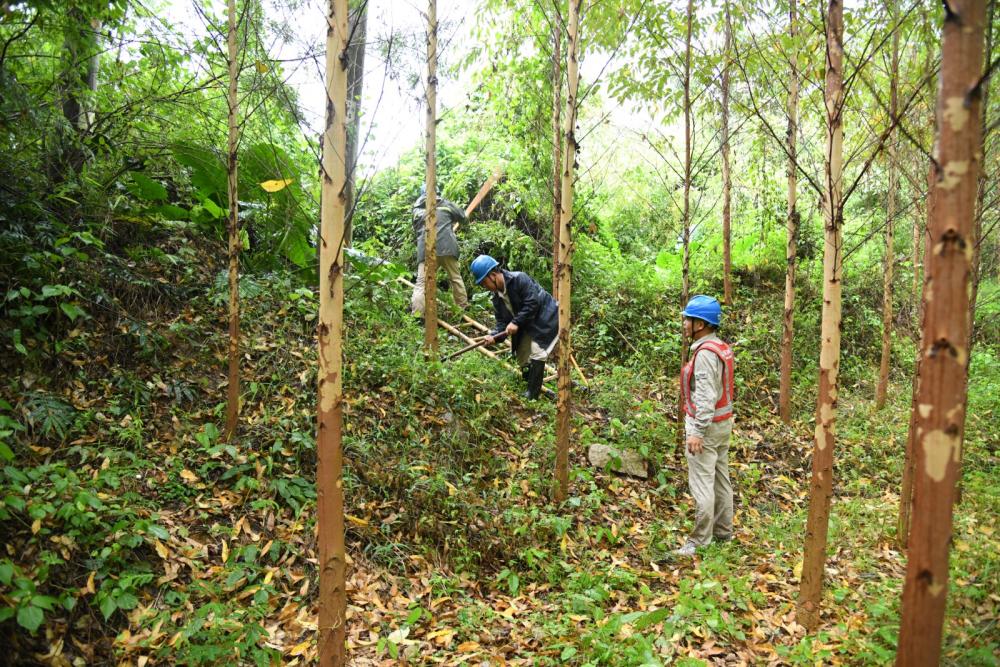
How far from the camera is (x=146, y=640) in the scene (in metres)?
3.45

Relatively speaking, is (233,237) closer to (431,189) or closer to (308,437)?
(308,437)

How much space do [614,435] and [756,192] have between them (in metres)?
7.48

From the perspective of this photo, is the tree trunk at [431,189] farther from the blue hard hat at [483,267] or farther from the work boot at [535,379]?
the work boot at [535,379]

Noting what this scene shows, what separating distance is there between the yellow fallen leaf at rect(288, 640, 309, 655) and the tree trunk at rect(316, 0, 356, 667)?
2.29ft

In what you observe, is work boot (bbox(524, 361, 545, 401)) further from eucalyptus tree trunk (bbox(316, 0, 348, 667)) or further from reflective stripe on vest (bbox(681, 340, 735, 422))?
eucalyptus tree trunk (bbox(316, 0, 348, 667))

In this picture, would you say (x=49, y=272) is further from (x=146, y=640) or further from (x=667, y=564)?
(x=667, y=564)

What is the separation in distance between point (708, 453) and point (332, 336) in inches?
151

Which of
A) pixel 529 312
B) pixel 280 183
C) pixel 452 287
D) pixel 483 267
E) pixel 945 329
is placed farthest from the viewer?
pixel 452 287

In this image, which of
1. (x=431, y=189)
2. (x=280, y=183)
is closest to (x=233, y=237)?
(x=280, y=183)

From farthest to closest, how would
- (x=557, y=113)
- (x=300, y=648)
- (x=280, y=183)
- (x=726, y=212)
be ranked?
(x=726, y=212) → (x=557, y=113) → (x=280, y=183) → (x=300, y=648)

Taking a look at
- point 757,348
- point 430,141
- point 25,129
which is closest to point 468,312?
point 430,141

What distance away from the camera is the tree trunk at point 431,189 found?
6.56 metres

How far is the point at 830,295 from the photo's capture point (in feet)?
12.1

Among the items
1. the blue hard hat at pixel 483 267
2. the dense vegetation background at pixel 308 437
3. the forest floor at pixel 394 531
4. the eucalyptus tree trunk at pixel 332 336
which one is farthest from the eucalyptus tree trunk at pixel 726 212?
the eucalyptus tree trunk at pixel 332 336
